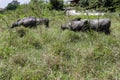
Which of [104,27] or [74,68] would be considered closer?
[74,68]

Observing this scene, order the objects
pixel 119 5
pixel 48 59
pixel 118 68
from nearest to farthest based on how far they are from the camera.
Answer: pixel 118 68 → pixel 48 59 → pixel 119 5

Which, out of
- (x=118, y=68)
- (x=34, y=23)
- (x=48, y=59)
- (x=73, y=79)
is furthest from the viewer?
(x=34, y=23)

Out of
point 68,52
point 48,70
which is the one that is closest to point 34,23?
point 68,52

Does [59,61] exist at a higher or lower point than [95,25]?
higher

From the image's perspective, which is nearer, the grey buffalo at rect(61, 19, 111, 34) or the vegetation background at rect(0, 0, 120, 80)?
the vegetation background at rect(0, 0, 120, 80)

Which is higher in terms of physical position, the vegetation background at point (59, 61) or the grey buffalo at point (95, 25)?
the vegetation background at point (59, 61)

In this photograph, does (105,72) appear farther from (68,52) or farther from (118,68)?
(68,52)

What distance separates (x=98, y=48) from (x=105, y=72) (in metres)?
1.17

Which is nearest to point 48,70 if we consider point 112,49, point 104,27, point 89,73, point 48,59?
point 48,59

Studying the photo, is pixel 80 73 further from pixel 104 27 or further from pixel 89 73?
pixel 104 27

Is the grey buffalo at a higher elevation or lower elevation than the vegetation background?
lower

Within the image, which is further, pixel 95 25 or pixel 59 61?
Answer: pixel 95 25

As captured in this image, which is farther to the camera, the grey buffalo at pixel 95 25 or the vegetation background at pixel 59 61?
the grey buffalo at pixel 95 25

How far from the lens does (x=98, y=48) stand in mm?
5367
